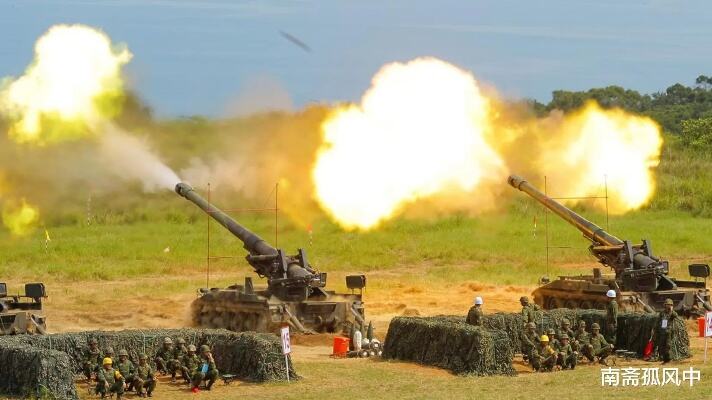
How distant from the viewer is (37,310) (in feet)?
106

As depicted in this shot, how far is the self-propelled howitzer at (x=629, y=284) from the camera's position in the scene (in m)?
36.2

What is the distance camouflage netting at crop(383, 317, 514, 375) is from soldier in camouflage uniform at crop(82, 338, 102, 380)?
257 inches

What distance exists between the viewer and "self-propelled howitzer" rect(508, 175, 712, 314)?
3619cm

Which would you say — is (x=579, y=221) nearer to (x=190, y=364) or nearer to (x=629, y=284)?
(x=629, y=284)

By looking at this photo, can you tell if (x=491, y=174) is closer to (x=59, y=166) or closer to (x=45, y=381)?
(x=59, y=166)

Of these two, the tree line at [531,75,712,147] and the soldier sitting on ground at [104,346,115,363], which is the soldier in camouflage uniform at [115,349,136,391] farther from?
the tree line at [531,75,712,147]

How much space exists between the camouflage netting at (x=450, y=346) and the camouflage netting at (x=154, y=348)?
132 inches

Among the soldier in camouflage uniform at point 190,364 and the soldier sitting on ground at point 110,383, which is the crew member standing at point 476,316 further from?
the soldier sitting on ground at point 110,383

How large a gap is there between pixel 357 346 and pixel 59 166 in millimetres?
13058

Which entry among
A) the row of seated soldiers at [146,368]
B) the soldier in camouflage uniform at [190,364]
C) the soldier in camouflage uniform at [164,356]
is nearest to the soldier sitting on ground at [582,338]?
the row of seated soldiers at [146,368]

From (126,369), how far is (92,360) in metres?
1.29

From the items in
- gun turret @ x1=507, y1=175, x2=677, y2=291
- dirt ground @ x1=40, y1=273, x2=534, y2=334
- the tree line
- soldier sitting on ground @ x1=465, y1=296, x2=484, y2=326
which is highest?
the tree line

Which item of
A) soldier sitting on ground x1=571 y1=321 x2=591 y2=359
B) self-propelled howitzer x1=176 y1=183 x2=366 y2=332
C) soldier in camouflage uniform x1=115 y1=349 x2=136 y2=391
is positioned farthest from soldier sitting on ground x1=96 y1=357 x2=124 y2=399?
soldier sitting on ground x1=571 y1=321 x2=591 y2=359

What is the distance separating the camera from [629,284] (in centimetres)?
3647
